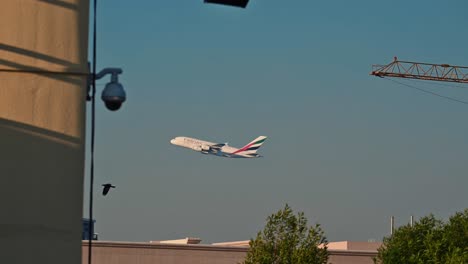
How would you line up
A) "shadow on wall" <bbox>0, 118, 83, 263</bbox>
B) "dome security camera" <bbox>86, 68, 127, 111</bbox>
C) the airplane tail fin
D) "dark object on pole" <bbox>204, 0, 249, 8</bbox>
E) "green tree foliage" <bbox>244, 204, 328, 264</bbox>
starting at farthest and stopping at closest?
1. the airplane tail fin
2. "green tree foliage" <bbox>244, 204, 328, 264</bbox>
3. "dome security camera" <bbox>86, 68, 127, 111</bbox>
4. "dark object on pole" <bbox>204, 0, 249, 8</bbox>
5. "shadow on wall" <bbox>0, 118, 83, 263</bbox>

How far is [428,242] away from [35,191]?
178 feet

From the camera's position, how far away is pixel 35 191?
34.4 feet

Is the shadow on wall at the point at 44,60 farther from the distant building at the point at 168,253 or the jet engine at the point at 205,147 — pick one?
the jet engine at the point at 205,147

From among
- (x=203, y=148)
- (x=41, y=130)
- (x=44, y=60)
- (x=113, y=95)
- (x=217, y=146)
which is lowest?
(x=41, y=130)

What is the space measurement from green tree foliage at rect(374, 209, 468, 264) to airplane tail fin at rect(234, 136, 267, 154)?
90.7 meters

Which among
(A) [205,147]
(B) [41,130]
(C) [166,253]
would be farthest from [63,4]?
(A) [205,147]

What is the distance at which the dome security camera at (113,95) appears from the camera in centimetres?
1118

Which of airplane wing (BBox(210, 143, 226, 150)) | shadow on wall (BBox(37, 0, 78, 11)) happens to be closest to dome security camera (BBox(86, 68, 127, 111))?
shadow on wall (BBox(37, 0, 78, 11))

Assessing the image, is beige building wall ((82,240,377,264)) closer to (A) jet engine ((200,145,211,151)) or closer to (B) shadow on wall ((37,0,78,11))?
(A) jet engine ((200,145,211,151))

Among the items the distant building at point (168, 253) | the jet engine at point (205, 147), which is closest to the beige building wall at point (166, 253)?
the distant building at point (168, 253)

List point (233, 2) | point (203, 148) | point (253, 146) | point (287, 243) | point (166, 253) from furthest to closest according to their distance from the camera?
point (253, 146) → point (203, 148) → point (166, 253) → point (287, 243) → point (233, 2)

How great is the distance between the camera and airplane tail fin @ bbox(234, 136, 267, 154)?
517 feet

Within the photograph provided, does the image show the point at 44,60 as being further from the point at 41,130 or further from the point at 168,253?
the point at 168,253

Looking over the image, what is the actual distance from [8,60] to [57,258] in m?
1.96
